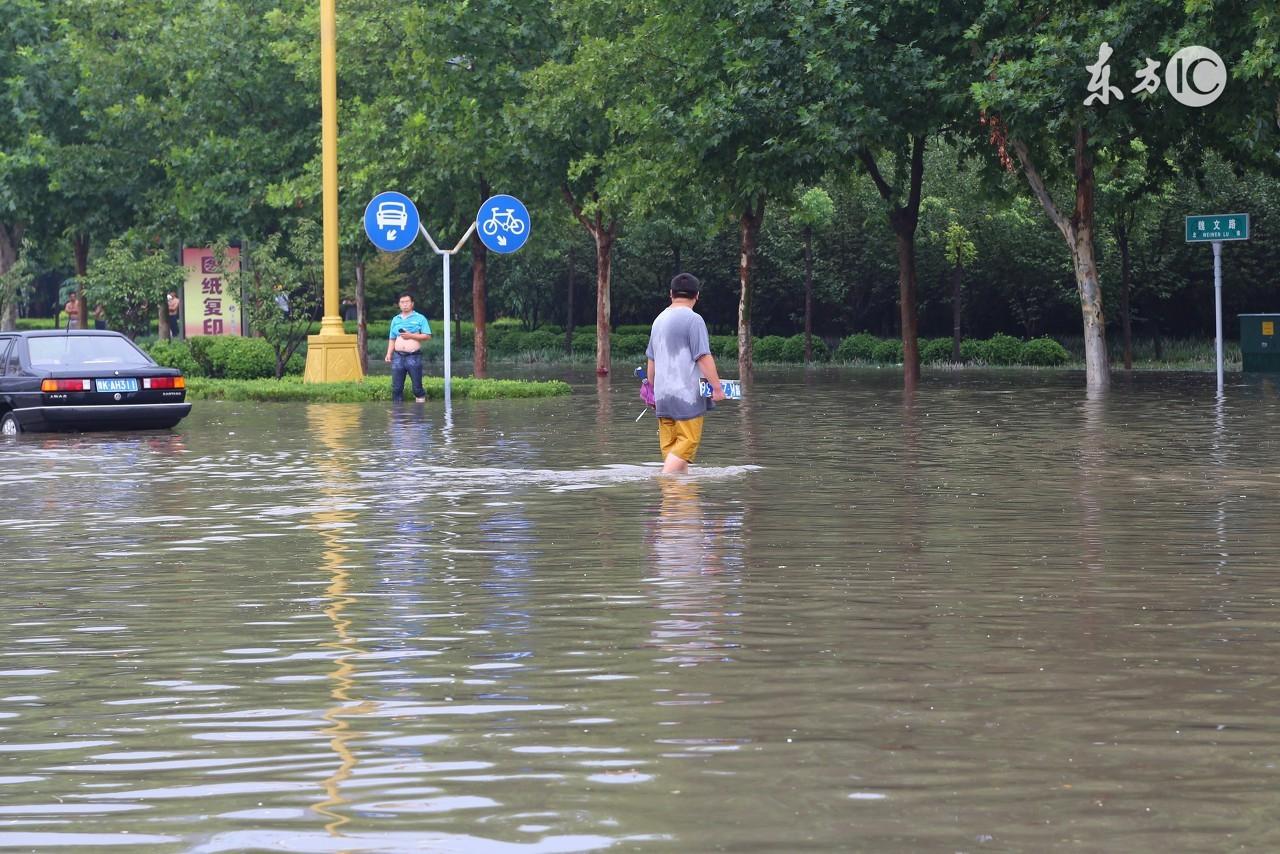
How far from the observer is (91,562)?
12602 mm

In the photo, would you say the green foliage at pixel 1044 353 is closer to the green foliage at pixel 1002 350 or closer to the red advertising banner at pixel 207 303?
the green foliage at pixel 1002 350

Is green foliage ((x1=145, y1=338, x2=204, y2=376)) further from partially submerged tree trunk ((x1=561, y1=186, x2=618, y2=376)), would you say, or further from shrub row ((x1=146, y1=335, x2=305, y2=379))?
partially submerged tree trunk ((x1=561, y1=186, x2=618, y2=376))

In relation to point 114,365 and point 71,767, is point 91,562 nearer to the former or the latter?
point 71,767

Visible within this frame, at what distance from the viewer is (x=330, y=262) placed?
37406 mm

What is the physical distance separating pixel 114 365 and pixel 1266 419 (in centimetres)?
1461

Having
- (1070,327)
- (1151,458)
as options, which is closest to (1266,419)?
(1151,458)

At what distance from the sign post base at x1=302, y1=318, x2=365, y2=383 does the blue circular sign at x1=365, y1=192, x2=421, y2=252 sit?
303 centimetres

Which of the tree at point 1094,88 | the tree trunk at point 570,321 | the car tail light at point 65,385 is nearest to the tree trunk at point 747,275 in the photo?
the tree at point 1094,88

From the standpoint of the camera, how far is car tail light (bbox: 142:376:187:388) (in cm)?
2664

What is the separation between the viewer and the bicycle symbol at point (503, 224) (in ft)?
116

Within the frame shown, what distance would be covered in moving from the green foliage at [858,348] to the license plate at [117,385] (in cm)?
3361

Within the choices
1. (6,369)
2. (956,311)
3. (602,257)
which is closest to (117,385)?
(6,369)

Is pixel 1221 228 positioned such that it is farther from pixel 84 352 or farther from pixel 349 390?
pixel 84 352

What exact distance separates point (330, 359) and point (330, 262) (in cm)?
173
